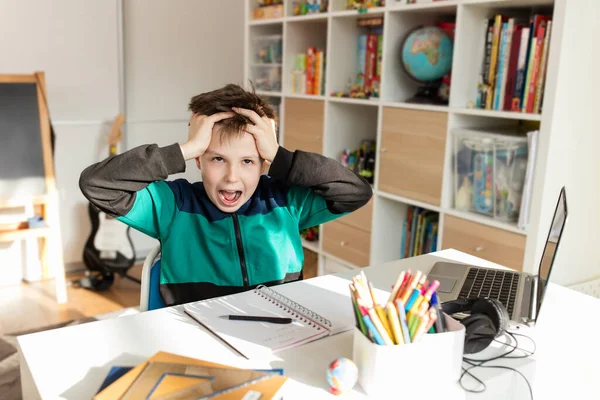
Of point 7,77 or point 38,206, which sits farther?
point 38,206

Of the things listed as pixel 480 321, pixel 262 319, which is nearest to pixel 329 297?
pixel 262 319

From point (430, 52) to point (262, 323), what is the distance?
5.41 ft

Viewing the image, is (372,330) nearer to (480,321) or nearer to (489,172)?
(480,321)

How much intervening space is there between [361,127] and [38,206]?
1789 millimetres

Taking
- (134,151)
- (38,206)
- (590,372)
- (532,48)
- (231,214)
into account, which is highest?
(532,48)

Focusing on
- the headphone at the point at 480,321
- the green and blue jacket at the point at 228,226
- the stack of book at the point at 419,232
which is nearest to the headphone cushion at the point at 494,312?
the headphone at the point at 480,321

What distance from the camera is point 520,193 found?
6.63ft


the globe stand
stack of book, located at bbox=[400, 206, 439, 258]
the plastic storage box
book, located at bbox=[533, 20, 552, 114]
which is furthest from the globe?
stack of book, located at bbox=[400, 206, 439, 258]

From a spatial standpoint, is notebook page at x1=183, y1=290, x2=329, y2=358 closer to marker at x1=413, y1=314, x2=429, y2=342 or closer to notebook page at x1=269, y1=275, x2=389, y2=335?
notebook page at x1=269, y1=275, x2=389, y2=335

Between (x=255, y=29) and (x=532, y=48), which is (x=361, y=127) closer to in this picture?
(x=255, y=29)

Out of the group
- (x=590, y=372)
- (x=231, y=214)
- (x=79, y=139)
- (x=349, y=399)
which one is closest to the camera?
(x=349, y=399)

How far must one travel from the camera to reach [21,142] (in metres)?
2.83

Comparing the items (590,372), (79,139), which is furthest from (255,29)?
(590,372)

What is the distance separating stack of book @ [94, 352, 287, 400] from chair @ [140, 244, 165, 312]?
0.53 m
